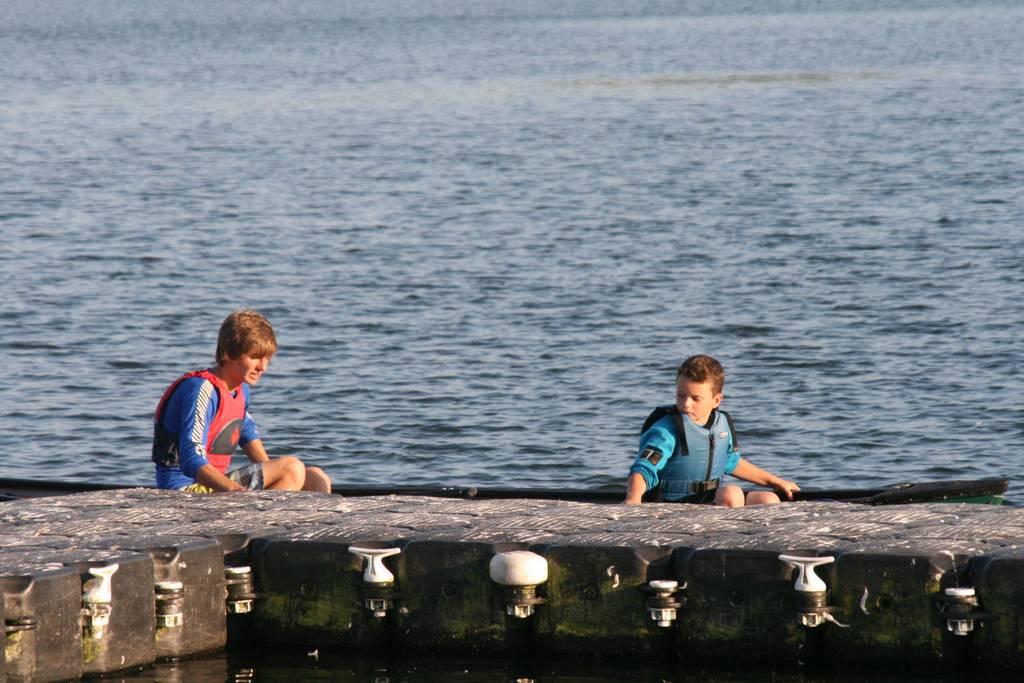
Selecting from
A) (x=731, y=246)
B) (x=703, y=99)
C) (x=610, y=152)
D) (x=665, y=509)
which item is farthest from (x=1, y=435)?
(x=703, y=99)

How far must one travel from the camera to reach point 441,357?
18094mm

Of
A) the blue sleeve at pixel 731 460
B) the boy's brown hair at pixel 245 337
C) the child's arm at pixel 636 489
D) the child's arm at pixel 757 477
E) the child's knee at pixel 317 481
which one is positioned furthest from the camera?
the child's knee at pixel 317 481

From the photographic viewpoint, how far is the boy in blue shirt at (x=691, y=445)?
8.68 meters

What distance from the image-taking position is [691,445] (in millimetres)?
8797

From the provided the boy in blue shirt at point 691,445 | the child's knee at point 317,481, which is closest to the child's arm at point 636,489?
the boy in blue shirt at point 691,445

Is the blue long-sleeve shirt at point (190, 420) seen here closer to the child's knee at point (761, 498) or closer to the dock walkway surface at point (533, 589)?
the dock walkway surface at point (533, 589)

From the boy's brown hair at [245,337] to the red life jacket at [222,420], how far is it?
192mm

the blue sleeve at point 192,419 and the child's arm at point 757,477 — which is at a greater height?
the blue sleeve at point 192,419

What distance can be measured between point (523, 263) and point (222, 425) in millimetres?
14288

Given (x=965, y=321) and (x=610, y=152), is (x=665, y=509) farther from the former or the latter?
(x=610, y=152)

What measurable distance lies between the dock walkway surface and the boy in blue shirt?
2.24 ft

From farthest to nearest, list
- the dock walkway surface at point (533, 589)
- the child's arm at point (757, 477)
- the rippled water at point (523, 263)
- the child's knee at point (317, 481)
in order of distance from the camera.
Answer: the rippled water at point (523, 263), the child's knee at point (317, 481), the child's arm at point (757, 477), the dock walkway surface at point (533, 589)

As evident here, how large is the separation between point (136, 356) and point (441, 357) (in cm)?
322

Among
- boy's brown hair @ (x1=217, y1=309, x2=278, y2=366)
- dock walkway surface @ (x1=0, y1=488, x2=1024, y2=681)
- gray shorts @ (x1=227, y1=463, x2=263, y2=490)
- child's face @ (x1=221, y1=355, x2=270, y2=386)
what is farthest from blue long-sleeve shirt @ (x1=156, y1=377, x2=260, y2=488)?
dock walkway surface @ (x1=0, y1=488, x2=1024, y2=681)
